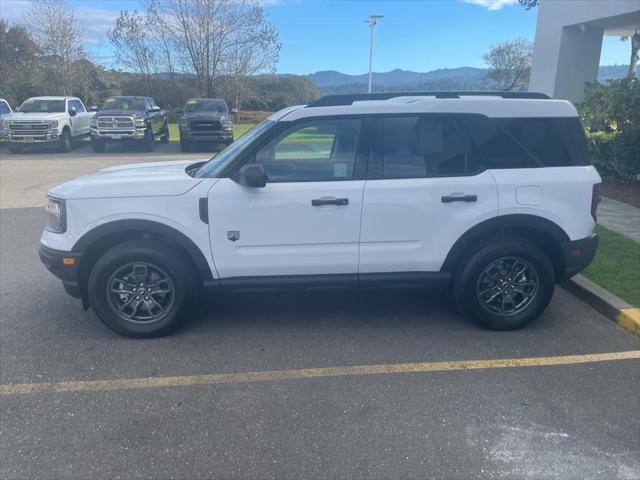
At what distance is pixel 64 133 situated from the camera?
18484 millimetres

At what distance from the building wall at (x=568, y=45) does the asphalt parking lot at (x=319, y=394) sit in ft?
42.7

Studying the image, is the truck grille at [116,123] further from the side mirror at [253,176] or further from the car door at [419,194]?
the car door at [419,194]

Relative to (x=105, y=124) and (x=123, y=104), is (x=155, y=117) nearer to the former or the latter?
(x=123, y=104)

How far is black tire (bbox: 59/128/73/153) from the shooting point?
1842cm

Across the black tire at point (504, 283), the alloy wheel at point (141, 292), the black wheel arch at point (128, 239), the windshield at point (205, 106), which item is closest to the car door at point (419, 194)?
the black tire at point (504, 283)

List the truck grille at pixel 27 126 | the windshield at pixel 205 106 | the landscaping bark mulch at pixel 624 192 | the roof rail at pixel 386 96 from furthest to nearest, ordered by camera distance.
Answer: the windshield at pixel 205 106 < the truck grille at pixel 27 126 < the landscaping bark mulch at pixel 624 192 < the roof rail at pixel 386 96

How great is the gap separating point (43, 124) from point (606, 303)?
18.1 metres

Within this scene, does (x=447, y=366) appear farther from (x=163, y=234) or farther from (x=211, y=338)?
(x=163, y=234)

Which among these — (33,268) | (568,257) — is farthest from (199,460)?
(33,268)

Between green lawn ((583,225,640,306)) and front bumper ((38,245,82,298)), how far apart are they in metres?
4.75

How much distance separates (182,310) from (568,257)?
3.22 m

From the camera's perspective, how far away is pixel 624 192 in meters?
9.82

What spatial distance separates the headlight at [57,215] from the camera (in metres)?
4.16

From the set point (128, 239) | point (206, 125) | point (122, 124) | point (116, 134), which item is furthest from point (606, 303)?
point (116, 134)
